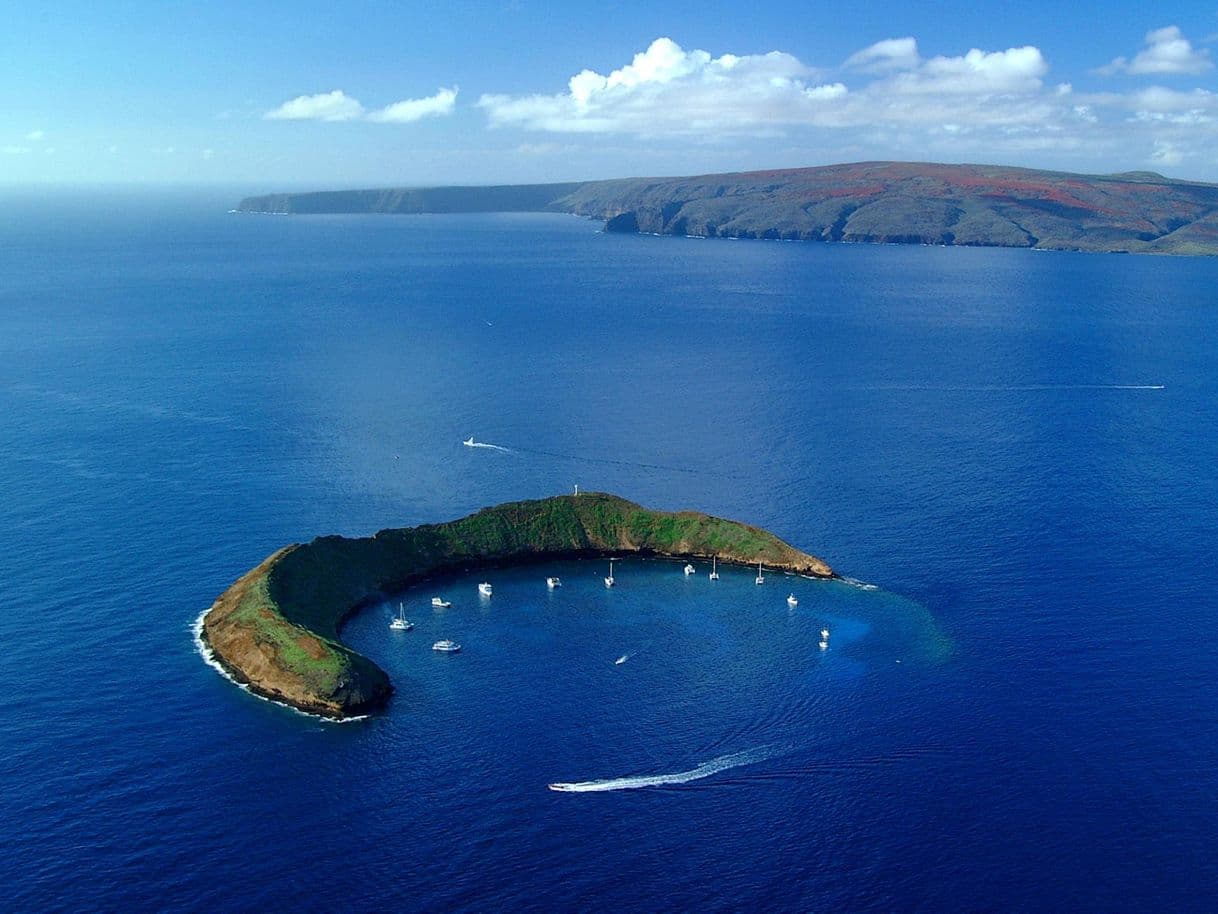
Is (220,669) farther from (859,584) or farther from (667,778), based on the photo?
(859,584)

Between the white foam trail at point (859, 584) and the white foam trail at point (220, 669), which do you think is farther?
the white foam trail at point (859, 584)

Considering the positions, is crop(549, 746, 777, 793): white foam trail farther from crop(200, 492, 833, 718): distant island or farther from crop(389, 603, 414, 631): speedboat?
crop(389, 603, 414, 631): speedboat

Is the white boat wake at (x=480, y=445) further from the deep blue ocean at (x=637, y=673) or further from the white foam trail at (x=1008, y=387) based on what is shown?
the white foam trail at (x=1008, y=387)

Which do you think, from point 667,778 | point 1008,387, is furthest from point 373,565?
point 1008,387

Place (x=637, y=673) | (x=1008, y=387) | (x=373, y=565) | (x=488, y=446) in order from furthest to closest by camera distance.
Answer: (x=1008, y=387) → (x=488, y=446) → (x=373, y=565) → (x=637, y=673)

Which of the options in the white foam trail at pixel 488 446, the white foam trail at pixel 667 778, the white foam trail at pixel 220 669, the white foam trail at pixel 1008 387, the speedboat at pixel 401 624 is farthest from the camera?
the white foam trail at pixel 1008 387

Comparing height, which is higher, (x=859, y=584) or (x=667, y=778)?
(x=859, y=584)

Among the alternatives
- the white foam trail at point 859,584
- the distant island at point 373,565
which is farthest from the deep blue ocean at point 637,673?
the distant island at point 373,565
